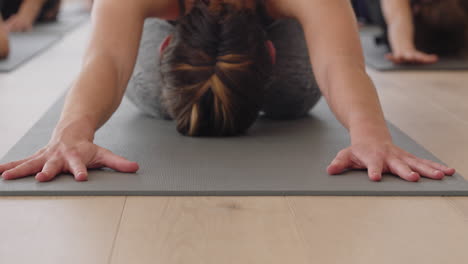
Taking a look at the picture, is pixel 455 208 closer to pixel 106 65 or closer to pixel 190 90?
pixel 190 90

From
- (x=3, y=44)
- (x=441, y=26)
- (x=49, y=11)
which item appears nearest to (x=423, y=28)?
(x=441, y=26)

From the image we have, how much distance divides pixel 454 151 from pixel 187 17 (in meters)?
0.76

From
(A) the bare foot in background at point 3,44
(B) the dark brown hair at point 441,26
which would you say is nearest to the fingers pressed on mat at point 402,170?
(B) the dark brown hair at point 441,26

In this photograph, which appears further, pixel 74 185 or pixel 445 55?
pixel 445 55

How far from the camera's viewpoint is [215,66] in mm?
1548

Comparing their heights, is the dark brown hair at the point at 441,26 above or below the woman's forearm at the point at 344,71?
below

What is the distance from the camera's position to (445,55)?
3.13 meters

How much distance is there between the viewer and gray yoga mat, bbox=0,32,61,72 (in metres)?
2.83

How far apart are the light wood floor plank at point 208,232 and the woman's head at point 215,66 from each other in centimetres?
42

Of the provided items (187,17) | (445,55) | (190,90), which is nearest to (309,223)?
(190,90)

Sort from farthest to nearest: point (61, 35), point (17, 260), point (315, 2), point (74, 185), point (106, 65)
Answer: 1. point (61, 35)
2. point (315, 2)
3. point (106, 65)
4. point (74, 185)
5. point (17, 260)

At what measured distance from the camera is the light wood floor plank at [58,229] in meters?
0.96

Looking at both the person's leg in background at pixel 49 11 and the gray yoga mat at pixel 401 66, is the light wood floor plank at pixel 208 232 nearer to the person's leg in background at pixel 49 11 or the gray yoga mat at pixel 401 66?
the gray yoga mat at pixel 401 66

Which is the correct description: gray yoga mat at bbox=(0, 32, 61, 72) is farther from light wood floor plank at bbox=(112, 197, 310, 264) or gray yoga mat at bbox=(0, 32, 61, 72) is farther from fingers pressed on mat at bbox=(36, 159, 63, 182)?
light wood floor plank at bbox=(112, 197, 310, 264)
